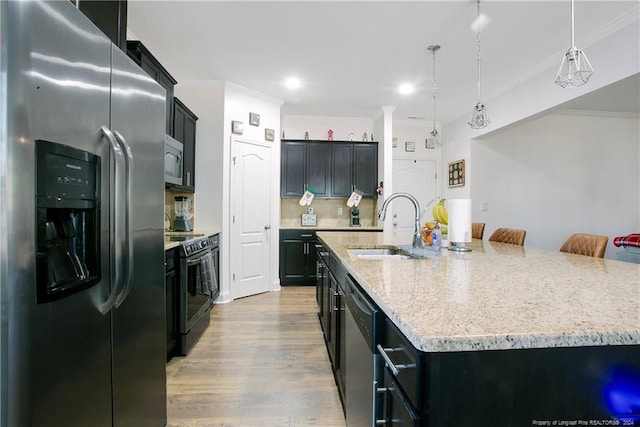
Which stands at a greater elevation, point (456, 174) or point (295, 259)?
point (456, 174)

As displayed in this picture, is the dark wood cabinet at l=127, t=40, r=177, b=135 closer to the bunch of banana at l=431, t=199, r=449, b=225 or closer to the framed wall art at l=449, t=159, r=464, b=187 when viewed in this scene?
the bunch of banana at l=431, t=199, r=449, b=225

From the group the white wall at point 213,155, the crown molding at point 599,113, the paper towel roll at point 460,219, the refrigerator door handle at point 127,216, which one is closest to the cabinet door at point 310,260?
the white wall at point 213,155

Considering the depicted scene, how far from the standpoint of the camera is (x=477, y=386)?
606 mm

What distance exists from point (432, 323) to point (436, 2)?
252 centimetres

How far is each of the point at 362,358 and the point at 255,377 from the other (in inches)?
50.5

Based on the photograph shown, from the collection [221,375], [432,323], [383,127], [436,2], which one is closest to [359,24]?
[436,2]

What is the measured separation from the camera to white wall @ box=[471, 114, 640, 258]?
4426mm

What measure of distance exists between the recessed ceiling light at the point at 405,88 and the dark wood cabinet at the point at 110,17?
10.3ft

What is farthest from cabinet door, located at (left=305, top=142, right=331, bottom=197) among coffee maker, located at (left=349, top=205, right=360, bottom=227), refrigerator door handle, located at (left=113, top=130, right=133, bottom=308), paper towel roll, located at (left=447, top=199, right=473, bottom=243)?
refrigerator door handle, located at (left=113, top=130, right=133, bottom=308)

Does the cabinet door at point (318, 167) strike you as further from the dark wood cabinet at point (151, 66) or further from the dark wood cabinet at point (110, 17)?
the dark wood cabinet at point (110, 17)

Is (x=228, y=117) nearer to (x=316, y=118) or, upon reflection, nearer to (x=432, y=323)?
(x=316, y=118)

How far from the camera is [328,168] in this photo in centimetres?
494

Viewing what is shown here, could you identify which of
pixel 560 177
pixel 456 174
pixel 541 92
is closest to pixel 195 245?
pixel 541 92

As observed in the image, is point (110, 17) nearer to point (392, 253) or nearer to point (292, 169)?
point (392, 253)
